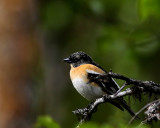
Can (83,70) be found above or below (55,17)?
below

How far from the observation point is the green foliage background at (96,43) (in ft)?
37.6

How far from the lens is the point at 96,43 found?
41.0ft

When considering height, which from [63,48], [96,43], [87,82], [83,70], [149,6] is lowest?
[87,82]

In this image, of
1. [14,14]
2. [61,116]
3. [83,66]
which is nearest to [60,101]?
[61,116]

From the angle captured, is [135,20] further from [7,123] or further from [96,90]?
[96,90]

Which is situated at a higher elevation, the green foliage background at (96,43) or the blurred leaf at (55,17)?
the blurred leaf at (55,17)

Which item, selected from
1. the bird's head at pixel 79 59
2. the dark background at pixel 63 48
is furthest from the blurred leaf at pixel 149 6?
the bird's head at pixel 79 59

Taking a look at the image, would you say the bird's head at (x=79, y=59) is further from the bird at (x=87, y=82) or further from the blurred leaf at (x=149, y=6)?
the blurred leaf at (x=149, y=6)

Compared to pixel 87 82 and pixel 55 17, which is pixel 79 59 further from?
pixel 55 17

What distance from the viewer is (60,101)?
46.8 ft

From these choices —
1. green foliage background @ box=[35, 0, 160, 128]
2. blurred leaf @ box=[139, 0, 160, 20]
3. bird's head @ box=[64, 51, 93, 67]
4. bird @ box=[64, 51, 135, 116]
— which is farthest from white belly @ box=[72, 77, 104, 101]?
green foliage background @ box=[35, 0, 160, 128]

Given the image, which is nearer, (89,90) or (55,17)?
(89,90)

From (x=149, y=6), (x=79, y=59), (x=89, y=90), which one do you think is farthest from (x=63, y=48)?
(x=89, y=90)

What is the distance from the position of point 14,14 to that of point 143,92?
19.9 ft
